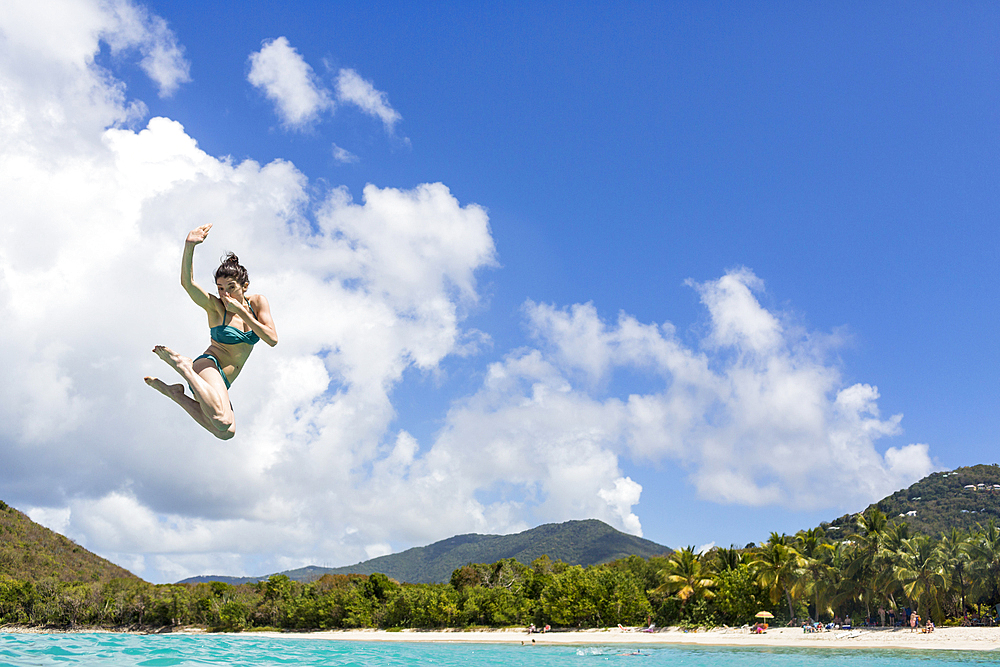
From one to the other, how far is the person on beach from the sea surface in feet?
45.1

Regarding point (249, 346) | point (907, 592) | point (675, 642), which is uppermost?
point (249, 346)

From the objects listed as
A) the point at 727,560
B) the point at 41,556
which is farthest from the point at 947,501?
the point at 41,556

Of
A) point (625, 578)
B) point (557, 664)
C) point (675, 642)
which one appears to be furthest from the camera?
point (625, 578)

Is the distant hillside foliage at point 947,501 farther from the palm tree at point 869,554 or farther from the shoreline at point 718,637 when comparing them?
the shoreline at point 718,637

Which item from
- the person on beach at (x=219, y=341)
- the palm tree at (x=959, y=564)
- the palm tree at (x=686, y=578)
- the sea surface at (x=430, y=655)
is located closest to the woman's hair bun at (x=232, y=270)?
A: the person on beach at (x=219, y=341)

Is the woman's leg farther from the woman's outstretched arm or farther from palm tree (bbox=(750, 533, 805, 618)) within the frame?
palm tree (bbox=(750, 533, 805, 618))

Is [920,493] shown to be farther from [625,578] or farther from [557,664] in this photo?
[557,664]

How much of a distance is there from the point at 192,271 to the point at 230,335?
637mm

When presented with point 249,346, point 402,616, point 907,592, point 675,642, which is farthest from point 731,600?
point 249,346

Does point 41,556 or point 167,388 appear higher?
point 41,556

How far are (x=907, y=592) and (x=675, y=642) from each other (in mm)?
17214

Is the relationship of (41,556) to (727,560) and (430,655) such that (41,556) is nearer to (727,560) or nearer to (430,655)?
(430,655)

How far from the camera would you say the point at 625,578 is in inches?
2618

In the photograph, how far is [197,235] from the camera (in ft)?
17.8
